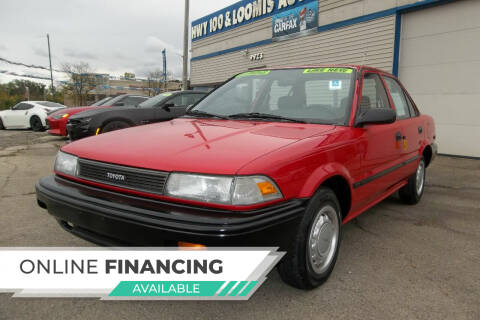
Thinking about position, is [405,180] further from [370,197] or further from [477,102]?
[477,102]

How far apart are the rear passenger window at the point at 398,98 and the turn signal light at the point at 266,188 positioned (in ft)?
7.23

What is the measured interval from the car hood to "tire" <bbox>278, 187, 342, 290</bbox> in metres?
0.43

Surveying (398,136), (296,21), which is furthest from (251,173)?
(296,21)

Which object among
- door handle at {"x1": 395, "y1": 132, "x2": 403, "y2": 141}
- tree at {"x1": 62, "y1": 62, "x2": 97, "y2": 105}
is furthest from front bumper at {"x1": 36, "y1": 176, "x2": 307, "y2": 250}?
tree at {"x1": 62, "y1": 62, "x2": 97, "y2": 105}

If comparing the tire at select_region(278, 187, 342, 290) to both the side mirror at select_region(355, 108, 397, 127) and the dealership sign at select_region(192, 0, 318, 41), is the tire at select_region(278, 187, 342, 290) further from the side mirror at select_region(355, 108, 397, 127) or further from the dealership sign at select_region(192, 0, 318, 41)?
the dealership sign at select_region(192, 0, 318, 41)

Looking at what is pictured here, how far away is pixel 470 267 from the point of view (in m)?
2.53

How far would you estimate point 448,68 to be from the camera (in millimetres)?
7734

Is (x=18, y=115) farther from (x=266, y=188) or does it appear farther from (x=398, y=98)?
(x=266, y=188)

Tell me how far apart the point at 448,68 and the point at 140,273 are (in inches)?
325

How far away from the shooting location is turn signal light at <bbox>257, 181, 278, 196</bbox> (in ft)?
5.73

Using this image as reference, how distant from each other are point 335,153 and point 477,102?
686 centimetres

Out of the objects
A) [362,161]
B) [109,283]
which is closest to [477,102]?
[362,161]

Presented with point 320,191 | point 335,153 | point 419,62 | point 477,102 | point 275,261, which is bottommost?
point 275,261

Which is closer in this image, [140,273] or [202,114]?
[140,273]
